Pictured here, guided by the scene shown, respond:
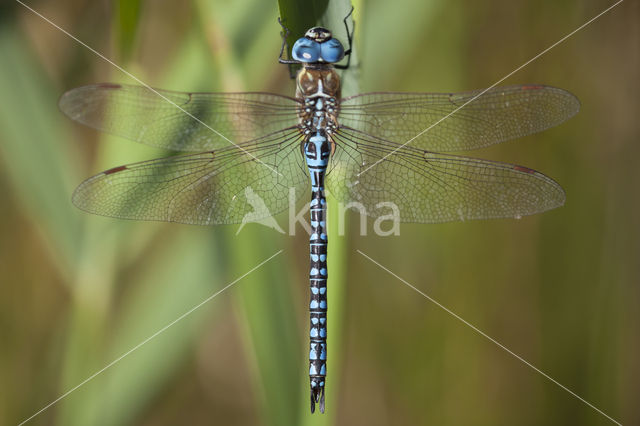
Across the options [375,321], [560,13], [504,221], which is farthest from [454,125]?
[375,321]

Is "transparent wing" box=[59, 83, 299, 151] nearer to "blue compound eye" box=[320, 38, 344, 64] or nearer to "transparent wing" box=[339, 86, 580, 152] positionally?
"blue compound eye" box=[320, 38, 344, 64]

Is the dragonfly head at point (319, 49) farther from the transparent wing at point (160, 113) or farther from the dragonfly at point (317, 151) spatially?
the transparent wing at point (160, 113)

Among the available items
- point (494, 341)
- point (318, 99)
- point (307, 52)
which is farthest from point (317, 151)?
point (494, 341)

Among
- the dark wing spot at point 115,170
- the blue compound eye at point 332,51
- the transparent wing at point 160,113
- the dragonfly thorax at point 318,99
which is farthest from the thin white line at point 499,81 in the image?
the dark wing spot at point 115,170

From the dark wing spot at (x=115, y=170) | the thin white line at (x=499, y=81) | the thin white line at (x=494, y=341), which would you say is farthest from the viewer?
the thin white line at (x=494, y=341)

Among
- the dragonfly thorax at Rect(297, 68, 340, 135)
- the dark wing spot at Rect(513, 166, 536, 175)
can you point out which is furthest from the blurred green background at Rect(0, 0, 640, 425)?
the dark wing spot at Rect(513, 166, 536, 175)

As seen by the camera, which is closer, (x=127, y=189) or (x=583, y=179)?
(x=127, y=189)

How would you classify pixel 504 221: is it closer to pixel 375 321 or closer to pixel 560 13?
pixel 375 321
